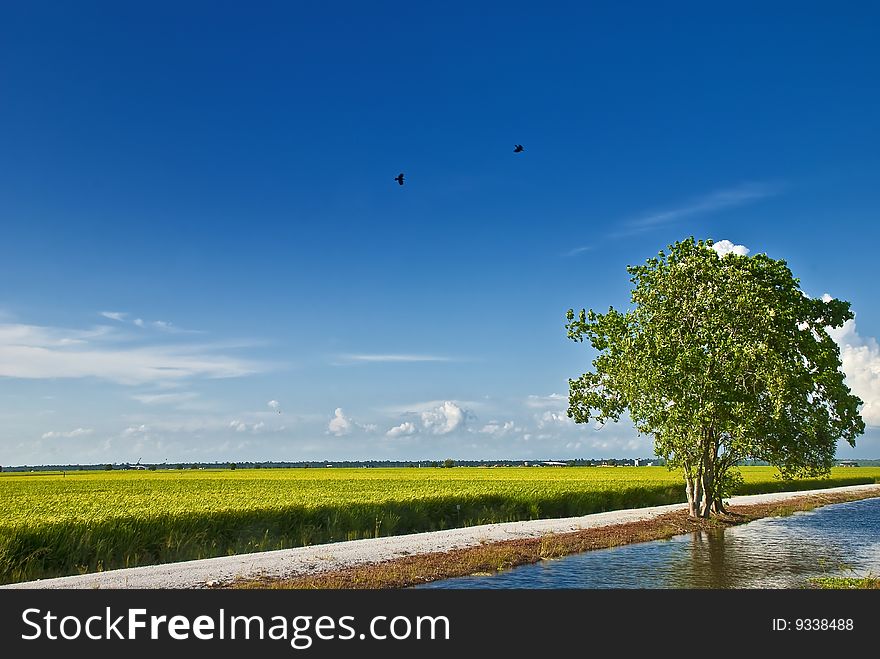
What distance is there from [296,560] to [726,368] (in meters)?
26.6

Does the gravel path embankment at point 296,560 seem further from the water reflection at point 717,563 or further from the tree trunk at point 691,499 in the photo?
the tree trunk at point 691,499

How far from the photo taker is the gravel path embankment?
910 inches

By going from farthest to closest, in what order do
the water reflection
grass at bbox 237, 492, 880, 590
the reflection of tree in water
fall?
1. the reflection of tree in water
2. the water reflection
3. grass at bbox 237, 492, 880, 590

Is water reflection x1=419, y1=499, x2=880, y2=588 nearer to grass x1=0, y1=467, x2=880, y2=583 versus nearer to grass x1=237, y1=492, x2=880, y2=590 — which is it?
grass x1=237, y1=492, x2=880, y2=590

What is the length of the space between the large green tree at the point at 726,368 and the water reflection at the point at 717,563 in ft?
16.1

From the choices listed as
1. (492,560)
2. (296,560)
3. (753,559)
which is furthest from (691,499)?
(296,560)

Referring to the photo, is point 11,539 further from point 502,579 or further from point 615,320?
point 615,320

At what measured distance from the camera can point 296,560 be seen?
27.9 meters

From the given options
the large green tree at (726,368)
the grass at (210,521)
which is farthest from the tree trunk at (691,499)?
the grass at (210,521)

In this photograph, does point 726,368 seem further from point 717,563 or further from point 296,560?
point 296,560

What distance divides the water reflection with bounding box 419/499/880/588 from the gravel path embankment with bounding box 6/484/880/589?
491 cm

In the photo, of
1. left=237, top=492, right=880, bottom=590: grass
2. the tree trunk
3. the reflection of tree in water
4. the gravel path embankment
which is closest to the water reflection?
the reflection of tree in water
